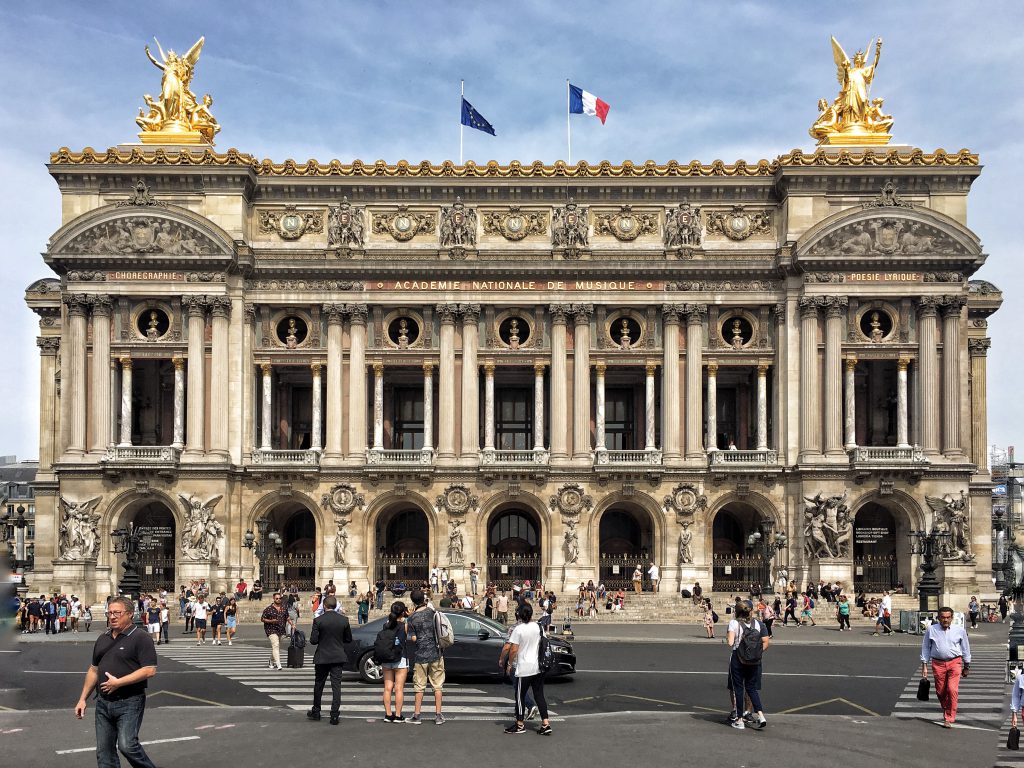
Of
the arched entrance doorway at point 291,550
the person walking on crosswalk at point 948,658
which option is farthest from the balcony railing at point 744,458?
the person walking on crosswalk at point 948,658

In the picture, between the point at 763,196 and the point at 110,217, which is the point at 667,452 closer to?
the point at 763,196

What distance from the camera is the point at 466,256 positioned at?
60.3 m

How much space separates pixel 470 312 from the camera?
60.1 m

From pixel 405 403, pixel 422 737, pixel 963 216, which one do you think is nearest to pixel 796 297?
pixel 963 216

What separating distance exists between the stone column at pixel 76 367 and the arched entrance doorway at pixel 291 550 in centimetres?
1014

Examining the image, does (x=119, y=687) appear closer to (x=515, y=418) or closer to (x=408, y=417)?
(x=408, y=417)

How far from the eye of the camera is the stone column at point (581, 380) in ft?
196

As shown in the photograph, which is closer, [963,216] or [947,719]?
[947,719]

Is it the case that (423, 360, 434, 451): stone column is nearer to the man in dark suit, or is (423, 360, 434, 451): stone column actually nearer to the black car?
the black car

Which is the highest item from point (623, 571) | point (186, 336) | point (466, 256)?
point (466, 256)

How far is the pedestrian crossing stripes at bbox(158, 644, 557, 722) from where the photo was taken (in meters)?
21.7

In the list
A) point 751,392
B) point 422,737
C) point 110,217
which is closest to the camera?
point 422,737

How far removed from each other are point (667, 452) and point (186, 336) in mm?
24058

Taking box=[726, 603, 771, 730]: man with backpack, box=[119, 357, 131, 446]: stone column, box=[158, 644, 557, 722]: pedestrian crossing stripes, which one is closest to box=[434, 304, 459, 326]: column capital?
box=[119, 357, 131, 446]: stone column
